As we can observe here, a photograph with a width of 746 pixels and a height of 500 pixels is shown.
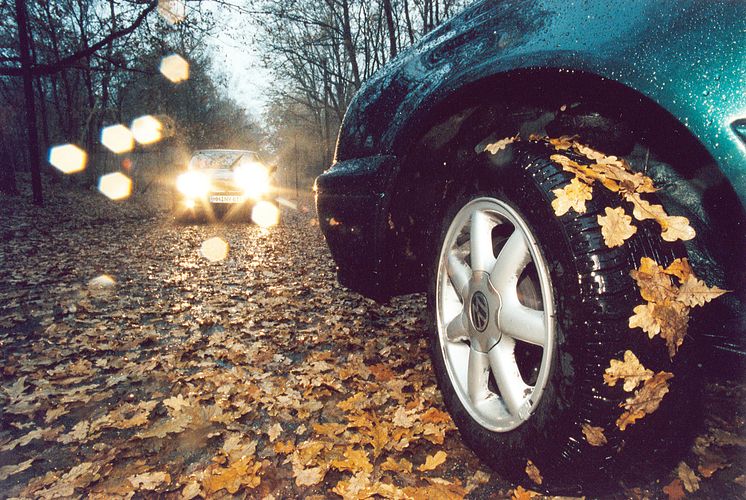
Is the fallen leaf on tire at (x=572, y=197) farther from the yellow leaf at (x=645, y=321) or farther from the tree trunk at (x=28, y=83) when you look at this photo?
the tree trunk at (x=28, y=83)

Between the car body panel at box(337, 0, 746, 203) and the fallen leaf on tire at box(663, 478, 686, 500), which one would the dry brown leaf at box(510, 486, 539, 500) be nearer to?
the fallen leaf on tire at box(663, 478, 686, 500)

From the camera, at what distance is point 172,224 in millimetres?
10133

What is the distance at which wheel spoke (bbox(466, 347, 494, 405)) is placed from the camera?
1513mm

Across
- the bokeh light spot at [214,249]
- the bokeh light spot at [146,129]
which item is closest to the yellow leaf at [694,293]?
the bokeh light spot at [214,249]

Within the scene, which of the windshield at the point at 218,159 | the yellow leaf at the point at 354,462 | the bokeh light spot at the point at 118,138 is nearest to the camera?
the yellow leaf at the point at 354,462

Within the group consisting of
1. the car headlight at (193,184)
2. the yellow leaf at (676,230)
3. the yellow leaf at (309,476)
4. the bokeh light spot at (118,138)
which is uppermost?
the bokeh light spot at (118,138)

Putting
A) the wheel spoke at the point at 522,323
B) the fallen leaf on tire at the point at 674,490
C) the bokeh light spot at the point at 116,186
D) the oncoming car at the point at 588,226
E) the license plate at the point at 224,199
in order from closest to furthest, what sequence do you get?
the oncoming car at the point at 588,226 < the wheel spoke at the point at 522,323 < the fallen leaf on tire at the point at 674,490 < the license plate at the point at 224,199 < the bokeh light spot at the point at 116,186

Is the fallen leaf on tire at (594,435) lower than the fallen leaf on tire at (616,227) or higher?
lower

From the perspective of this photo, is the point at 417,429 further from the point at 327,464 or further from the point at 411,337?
the point at 411,337

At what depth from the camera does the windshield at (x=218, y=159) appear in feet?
31.9

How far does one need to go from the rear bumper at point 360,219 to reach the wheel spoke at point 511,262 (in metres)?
0.69

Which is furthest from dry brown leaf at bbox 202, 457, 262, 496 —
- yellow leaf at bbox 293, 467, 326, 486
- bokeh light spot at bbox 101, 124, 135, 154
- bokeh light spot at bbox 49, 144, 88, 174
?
bokeh light spot at bbox 101, 124, 135, 154

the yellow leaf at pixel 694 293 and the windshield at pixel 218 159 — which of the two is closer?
the yellow leaf at pixel 694 293

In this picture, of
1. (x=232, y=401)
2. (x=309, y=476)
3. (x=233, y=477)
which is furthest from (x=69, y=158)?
(x=309, y=476)
